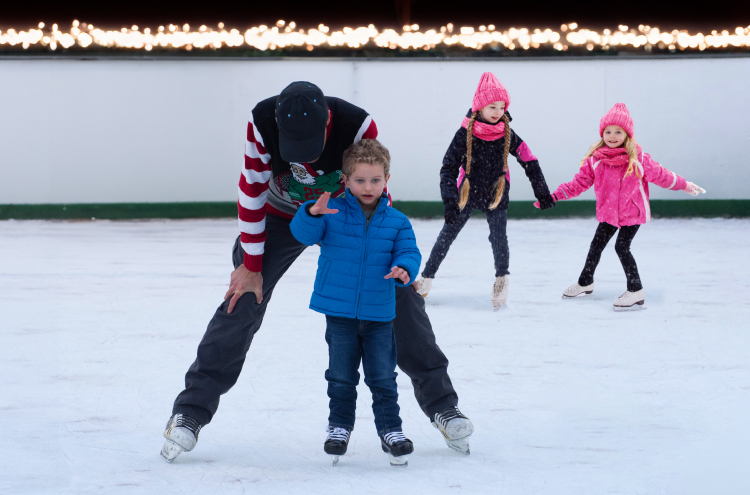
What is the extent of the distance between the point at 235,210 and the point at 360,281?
7.01 meters

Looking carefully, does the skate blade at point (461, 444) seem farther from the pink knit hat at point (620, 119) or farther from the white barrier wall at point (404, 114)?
the white barrier wall at point (404, 114)

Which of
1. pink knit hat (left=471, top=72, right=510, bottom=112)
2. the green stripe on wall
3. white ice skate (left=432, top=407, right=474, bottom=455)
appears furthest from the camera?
the green stripe on wall

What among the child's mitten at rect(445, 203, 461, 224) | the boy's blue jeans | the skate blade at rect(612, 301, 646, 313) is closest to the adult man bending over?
the boy's blue jeans

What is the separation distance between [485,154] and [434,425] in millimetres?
2588

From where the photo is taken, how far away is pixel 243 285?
97.0 inches

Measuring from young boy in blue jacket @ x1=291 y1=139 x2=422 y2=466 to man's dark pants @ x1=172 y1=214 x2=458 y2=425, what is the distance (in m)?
0.07

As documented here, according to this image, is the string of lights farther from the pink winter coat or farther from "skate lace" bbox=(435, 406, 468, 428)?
"skate lace" bbox=(435, 406, 468, 428)

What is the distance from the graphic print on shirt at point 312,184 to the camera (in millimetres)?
2475

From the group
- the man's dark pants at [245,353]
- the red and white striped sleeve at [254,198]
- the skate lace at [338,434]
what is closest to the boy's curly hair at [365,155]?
the red and white striped sleeve at [254,198]

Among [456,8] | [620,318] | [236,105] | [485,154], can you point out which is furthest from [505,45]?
[620,318]

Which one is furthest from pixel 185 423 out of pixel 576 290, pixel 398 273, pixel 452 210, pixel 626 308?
pixel 576 290

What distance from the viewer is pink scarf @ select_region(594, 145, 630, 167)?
4.87 metres

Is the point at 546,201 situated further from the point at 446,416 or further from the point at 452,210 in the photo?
the point at 446,416

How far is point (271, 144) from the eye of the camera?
2381 millimetres
